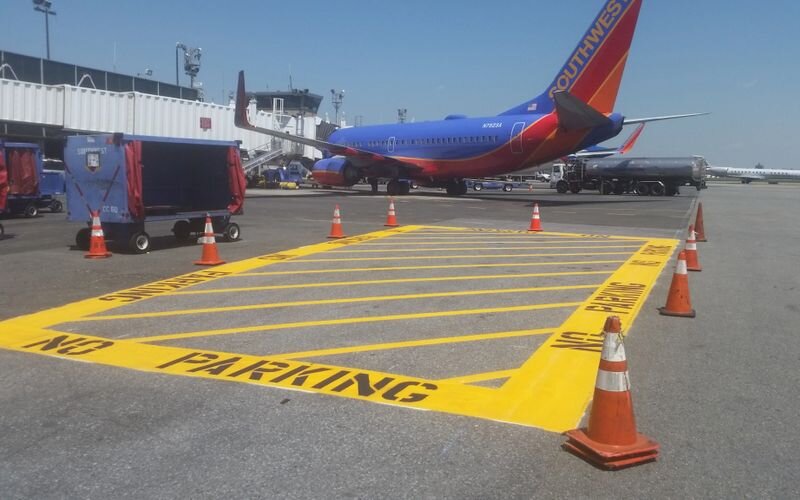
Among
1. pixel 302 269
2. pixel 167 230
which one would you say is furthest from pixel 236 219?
pixel 302 269

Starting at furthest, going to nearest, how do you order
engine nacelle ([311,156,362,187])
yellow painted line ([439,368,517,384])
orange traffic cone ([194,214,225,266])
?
engine nacelle ([311,156,362,187]) → orange traffic cone ([194,214,225,266]) → yellow painted line ([439,368,517,384])

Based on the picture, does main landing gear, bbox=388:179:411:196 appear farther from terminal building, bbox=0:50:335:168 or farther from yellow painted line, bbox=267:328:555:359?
yellow painted line, bbox=267:328:555:359

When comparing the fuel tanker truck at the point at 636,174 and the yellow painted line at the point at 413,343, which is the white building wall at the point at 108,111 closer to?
the fuel tanker truck at the point at 636,174

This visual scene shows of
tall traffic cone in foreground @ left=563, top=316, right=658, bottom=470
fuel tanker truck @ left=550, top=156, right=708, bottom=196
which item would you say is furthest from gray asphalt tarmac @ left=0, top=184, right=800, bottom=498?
fuel tanker truck @ left=550, top=156, right=708, bottom=196

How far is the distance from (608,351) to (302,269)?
7.46 metres

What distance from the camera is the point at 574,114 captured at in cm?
2631

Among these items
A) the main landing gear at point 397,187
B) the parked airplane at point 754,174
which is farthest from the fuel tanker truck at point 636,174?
the parked airplane at point 754,174

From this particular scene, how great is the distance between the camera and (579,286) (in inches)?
379

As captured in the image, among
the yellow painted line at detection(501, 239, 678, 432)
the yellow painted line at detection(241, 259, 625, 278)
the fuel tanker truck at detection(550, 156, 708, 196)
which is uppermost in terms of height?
the fuel tanker truck at detection(550, 156, 708, 196)

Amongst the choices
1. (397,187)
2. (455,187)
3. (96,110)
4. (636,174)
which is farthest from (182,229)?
(636,174)

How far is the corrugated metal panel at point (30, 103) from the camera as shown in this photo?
106 ft

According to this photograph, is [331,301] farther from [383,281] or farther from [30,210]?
[30,210]

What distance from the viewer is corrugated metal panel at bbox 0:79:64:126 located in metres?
32.2

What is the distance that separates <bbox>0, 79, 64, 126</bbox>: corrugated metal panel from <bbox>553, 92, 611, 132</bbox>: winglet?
1001 inches
